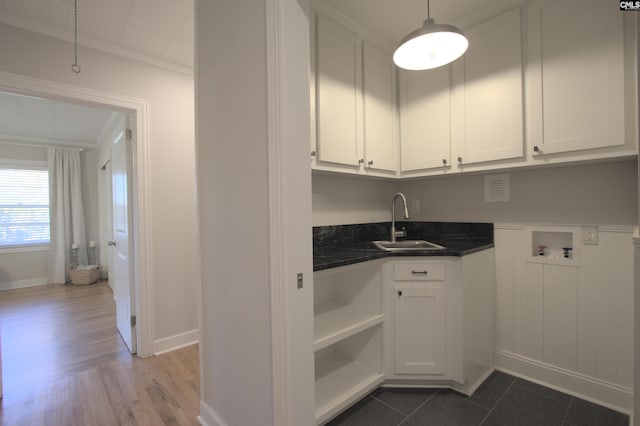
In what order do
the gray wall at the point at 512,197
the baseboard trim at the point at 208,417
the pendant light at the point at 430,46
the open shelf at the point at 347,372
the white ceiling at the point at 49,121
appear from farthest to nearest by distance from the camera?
the white ceiling at the point at 49,121, the gray wall at the point at 512,197, the open shelf at the point at 347,372, the baseboard trim at the point at 208,417, the pendant light at the point at 430,46

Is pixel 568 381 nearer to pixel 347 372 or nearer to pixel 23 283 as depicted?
pixel 347 372

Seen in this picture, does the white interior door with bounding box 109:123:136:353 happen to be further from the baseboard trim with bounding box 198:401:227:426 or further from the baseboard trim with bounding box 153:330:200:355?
the baseboard trim with bounding box 198:401:227:426

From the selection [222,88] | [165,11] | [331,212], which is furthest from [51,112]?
[331,212]

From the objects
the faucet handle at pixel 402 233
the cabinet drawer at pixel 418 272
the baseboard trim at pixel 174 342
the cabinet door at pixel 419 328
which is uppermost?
the faucet handle at pixel 402 233

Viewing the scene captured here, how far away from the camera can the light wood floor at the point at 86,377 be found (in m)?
1.68

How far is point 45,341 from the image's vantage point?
268 cm

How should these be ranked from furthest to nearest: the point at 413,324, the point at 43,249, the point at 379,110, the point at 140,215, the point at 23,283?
the point at 43,249 < the point at 23,283 < the point at 140,215 < the point at 379,110 < the point at 413,324

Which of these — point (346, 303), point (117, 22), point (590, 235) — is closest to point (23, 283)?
point (117, 22)

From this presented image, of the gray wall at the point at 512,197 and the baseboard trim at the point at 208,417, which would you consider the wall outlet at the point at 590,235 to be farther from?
the baseboard trim at the point at 208,417

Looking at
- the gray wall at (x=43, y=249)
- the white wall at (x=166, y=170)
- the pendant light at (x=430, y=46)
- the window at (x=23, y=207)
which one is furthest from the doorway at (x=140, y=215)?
the window at (x=23, y=207)

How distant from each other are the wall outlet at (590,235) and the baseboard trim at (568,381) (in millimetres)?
845

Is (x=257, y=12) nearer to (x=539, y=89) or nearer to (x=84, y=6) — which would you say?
(x=84, y=6)

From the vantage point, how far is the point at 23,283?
4672 millimetres

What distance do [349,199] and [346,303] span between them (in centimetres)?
87
